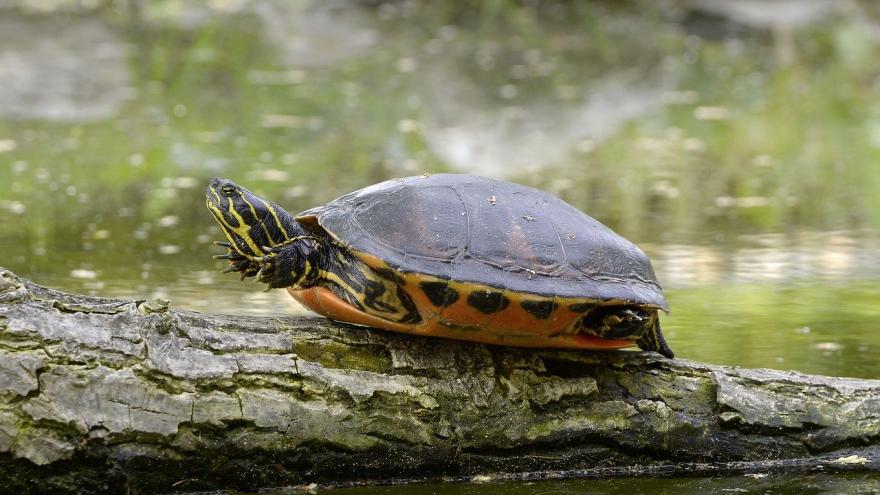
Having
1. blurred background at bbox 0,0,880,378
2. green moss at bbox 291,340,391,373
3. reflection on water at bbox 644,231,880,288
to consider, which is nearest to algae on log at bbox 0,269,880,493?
green moss at bbox 291,340,391,373

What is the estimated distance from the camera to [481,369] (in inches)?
113

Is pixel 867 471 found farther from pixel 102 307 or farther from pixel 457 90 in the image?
pixel 457 90

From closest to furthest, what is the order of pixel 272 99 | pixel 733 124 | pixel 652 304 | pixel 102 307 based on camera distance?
pixel 102 307 < pixel 652 304 < pixel 733 124 < pixel 272 99

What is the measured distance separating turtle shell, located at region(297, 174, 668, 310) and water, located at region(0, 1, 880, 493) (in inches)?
21.3

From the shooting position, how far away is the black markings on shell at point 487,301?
2729 millimetres

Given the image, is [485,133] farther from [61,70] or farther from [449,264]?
[449,264]

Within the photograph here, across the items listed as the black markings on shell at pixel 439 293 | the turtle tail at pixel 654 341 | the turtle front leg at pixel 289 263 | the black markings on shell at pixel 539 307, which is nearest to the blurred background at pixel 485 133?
the turtle tail at pixel 654 341

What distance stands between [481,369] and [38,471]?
1.06m

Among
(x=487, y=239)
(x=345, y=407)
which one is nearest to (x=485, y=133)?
(x=487, y=239)

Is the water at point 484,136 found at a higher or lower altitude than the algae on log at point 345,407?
higher

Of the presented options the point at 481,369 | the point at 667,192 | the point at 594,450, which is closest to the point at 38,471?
the point at 481,369

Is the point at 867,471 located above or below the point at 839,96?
below

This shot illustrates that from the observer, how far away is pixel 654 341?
306 cm

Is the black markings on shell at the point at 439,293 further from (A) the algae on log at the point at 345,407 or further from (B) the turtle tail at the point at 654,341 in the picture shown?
(B) the turtle tail at the point at 654,341
